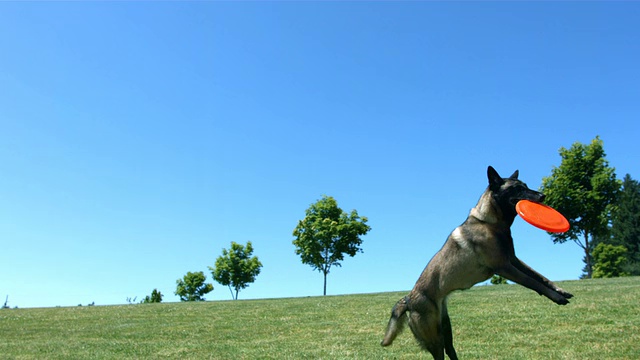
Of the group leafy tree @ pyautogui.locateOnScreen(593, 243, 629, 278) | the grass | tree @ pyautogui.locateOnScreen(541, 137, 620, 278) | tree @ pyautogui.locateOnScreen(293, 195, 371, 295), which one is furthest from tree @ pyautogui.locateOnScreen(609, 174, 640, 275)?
the grass

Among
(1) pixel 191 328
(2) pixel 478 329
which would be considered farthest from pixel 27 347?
(2) pixel 478 329

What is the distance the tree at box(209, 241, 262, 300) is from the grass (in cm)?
3188

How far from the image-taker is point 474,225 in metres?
6.09

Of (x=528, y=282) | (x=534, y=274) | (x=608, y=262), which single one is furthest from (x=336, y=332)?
(x=608, y=262)

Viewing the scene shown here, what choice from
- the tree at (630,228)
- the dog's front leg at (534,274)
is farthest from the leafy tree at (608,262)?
the dog's front leg at (534,274)

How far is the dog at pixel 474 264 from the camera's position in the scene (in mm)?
5734

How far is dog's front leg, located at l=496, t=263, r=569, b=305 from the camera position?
5.47 m

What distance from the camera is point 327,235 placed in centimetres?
4291

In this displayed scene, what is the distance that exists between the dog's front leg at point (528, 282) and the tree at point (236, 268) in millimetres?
50611

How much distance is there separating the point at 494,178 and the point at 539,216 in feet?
2.28

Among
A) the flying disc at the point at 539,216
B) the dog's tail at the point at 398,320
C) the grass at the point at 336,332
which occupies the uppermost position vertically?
the flying disc at the point at 539,216

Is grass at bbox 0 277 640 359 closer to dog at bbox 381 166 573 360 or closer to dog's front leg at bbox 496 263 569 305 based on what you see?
dog at bbox 381 166 573 360

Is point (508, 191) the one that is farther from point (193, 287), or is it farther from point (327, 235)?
point (193, 287)

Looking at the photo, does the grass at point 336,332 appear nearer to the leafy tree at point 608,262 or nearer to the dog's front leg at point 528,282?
the dog's front leg at point 528,282
